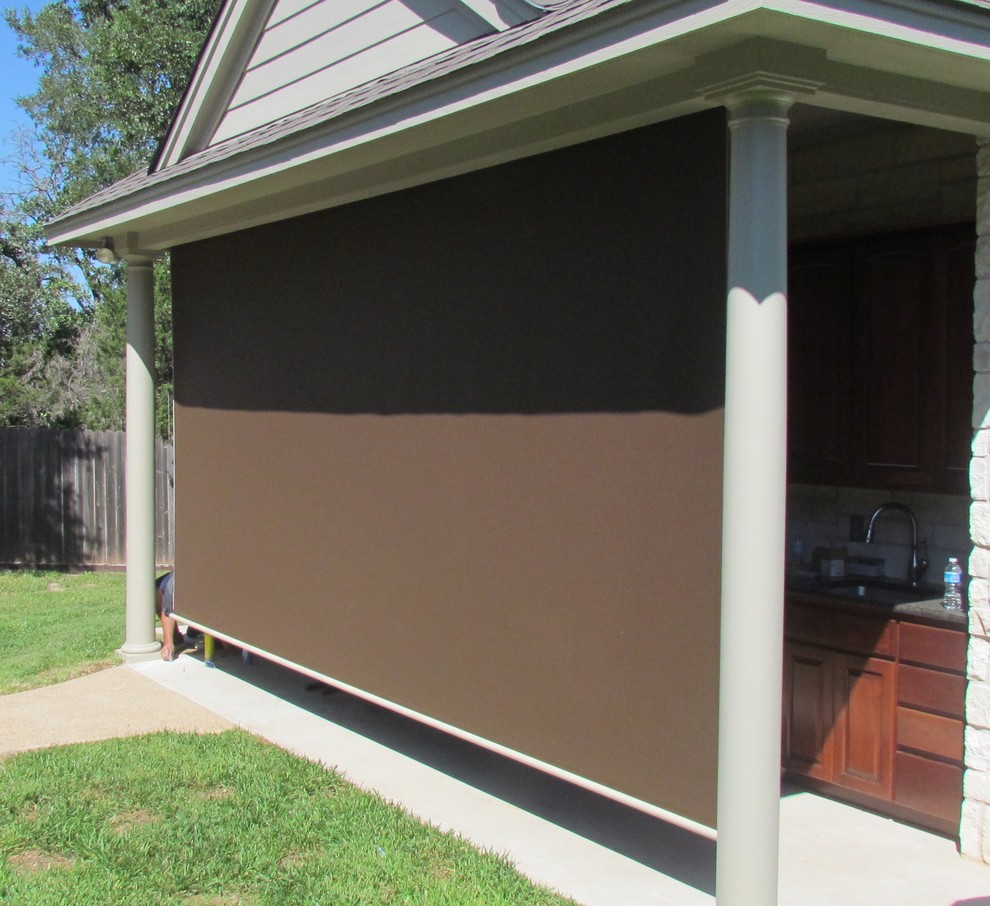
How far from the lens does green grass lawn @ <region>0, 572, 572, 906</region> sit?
4.26 meters

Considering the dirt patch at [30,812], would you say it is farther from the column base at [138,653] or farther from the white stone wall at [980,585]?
the white stone wall at [980,585]

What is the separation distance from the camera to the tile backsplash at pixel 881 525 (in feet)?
17.6

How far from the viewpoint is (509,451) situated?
202 inches

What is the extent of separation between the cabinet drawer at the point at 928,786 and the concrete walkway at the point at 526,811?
0.41 ft

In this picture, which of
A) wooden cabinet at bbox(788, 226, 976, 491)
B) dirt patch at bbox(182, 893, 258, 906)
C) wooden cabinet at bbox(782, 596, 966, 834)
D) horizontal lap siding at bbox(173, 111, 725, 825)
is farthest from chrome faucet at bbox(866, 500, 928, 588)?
dirt patch at bbox(182, 893, 258, 906)

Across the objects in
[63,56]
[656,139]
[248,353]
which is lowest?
[248,353]

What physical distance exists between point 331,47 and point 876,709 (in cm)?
493

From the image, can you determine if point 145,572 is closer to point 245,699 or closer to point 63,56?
point 245,699

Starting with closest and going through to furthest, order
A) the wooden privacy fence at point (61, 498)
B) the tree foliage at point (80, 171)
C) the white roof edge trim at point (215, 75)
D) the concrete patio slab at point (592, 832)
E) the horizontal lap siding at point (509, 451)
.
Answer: the horizontal lap siding at point (509, 451)
the concrete patio slab at point (592, 832)
the white roof edge trim at point (215, 75)
the wooden privacy fence at point (61, 498)
the tree foliage at point (80, 171)

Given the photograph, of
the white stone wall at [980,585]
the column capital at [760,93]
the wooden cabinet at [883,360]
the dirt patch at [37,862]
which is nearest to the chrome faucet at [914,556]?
the wooden cabinet at [883,360]

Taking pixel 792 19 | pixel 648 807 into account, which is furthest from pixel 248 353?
pixel 792 19

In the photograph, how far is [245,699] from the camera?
289 inches

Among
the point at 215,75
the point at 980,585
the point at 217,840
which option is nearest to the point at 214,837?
the point at 217,840

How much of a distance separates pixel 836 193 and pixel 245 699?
4.80 m
